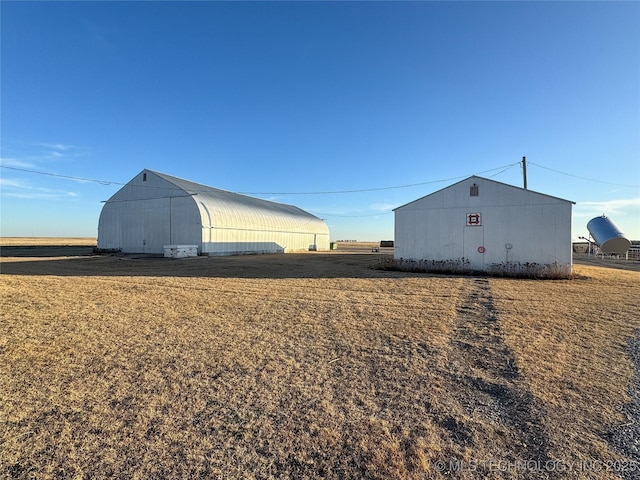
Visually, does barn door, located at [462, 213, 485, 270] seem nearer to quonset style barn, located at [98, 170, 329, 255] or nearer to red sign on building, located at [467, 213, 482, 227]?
red sign on building, located at [467, 213, 482, 227]

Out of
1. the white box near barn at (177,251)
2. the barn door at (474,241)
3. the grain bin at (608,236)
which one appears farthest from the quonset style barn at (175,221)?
the grain bin at (608,236)

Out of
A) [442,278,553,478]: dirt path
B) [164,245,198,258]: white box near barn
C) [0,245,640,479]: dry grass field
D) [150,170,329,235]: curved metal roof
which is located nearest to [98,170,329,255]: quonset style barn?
[150,170,329,235]: curved metal roof

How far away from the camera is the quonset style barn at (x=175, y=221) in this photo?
28.6 m

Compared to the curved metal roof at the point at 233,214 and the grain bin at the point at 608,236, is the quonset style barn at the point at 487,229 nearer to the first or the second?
the grain bin at the point at 608,236

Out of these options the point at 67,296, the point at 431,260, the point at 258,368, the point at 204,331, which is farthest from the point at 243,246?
the point at 258,368

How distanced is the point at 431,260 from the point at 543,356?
A: 528 inches

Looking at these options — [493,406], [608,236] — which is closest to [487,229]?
[608,236]

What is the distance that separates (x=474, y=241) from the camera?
17.8 metres

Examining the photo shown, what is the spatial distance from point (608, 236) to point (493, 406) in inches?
925

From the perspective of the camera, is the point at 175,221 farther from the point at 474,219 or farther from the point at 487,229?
the point at 487,229

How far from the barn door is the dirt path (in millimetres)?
11825

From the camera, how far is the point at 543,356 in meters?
Result: 5.49

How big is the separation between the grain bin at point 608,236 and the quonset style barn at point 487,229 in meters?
7.84

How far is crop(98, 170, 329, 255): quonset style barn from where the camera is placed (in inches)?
1125
